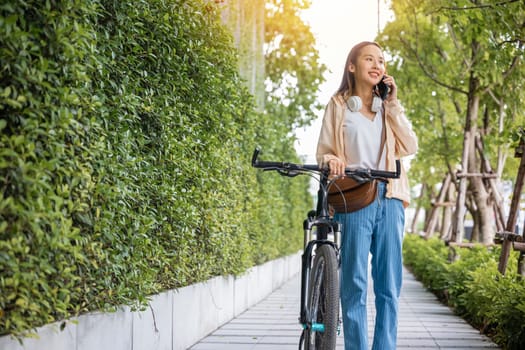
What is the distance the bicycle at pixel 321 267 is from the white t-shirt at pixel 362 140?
24 centimetres

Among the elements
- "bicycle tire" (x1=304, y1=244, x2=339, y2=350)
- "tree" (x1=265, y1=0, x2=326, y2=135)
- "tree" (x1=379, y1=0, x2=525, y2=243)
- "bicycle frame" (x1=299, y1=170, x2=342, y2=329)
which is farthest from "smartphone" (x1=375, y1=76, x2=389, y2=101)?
"tree" (x1=265, y1=0, x2=326, y2=135)

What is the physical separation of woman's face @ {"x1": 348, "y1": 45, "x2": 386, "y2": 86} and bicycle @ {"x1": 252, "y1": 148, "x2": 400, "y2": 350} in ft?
1.94

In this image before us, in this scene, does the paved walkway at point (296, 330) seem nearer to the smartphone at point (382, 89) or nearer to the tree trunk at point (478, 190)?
the smartphone at point (382, 89)

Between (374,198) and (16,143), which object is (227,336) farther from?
(16,143)

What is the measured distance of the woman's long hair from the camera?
494 cm

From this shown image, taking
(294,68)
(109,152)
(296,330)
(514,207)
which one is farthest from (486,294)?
(294,68)

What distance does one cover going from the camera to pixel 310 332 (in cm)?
442

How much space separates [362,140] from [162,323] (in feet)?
6.93

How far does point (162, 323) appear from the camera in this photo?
5867 millimetres

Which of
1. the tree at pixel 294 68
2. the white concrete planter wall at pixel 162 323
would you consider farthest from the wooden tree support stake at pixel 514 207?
the tree at pixel 294 68

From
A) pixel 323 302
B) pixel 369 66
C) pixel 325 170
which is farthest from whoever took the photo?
pixel 369 66

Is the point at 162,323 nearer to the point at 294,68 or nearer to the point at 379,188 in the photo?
the point at 379,188

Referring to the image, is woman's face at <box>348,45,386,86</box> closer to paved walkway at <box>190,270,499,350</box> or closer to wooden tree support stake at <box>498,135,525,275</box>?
paved walkway at <box>190,270,499,350</box>

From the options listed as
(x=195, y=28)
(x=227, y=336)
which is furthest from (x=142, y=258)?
(x=227, y=336)
